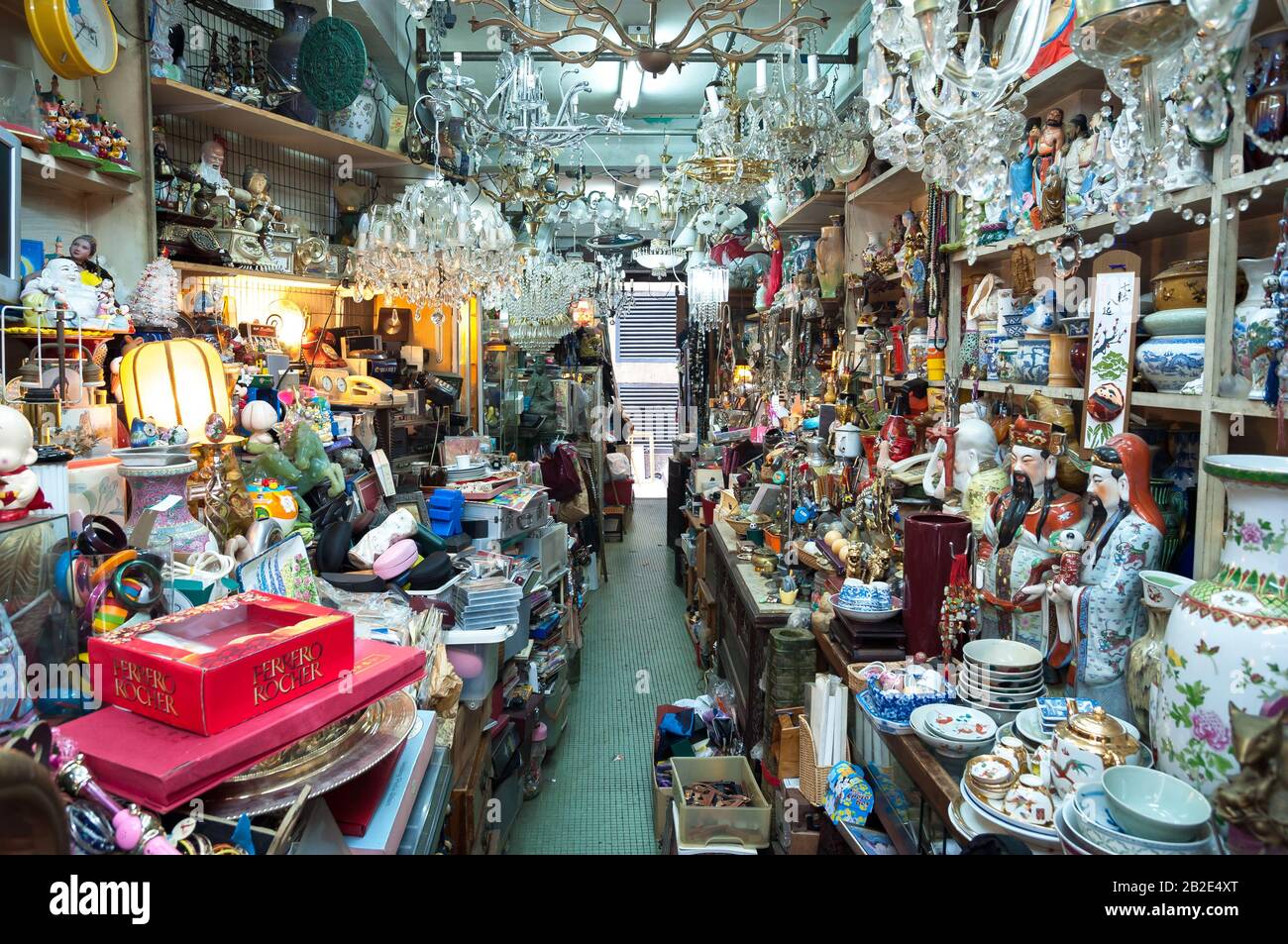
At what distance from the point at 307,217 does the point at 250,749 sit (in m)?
4.14

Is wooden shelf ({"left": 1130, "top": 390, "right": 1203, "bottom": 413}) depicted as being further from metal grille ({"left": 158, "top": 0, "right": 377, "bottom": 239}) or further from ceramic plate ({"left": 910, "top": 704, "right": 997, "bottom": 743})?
metal grille ({"left": 158, "top": 0, "right": 377, "bottom": 239})

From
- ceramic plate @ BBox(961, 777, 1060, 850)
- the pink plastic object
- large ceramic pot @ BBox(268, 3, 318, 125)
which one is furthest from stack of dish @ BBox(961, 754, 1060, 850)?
large ceramic pot @ BBox(268, 3, 318, 125)

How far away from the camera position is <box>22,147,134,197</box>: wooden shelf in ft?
8.12

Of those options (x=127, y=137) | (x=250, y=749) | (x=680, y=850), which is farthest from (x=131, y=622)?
(x=127, y=137)

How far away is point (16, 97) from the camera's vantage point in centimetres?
232

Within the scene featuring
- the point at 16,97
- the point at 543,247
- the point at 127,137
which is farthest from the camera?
the point at 543,247

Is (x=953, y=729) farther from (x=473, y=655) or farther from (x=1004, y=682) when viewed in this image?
(x=473, y=655)

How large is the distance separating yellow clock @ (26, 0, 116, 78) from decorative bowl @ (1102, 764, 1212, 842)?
2932 millimetres

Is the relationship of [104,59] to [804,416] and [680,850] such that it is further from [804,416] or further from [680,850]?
[804,416]

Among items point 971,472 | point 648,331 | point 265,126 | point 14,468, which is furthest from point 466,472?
point 648,331

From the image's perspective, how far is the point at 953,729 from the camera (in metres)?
1.64

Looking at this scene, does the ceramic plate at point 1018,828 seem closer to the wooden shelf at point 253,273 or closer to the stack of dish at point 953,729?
the stack of dish at point 953,729

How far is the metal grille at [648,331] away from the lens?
12656 millimetres

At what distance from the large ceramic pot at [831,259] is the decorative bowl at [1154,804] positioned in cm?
314
